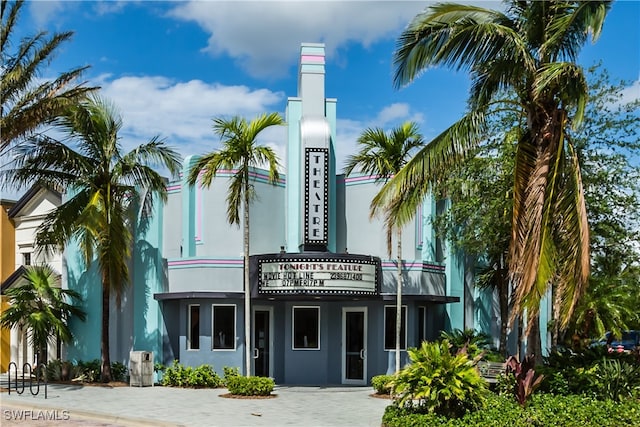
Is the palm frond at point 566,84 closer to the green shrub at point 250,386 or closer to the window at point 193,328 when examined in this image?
the green shrub at point 250,386

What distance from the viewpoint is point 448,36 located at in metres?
13.0

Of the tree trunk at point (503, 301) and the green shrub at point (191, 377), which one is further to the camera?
the tree trunk at point (503, 301)

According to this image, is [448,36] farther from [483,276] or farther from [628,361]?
[483,276]

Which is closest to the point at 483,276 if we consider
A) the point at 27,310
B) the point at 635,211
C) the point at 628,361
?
the point at 635,211

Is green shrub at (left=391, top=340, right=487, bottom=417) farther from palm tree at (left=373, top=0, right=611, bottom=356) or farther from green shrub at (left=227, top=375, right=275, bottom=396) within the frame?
green shrub at (left=227, top=375, right=275, bottom=396)

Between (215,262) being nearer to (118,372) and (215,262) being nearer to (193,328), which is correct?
(193,328)

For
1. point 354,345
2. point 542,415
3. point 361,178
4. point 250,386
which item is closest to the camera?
point 542,415

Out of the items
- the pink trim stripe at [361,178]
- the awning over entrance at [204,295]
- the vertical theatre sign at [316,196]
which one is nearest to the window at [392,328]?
the vertical theatre sign at [316,196]

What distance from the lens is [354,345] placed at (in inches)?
853

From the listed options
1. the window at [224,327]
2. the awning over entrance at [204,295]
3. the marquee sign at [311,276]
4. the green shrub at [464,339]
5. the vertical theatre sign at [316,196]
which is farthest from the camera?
the green shrub at [464,339]

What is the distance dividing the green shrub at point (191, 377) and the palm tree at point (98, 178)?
2.03m

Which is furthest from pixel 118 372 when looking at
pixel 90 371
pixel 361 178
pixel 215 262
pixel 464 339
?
pixel 464 339

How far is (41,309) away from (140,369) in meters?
4.20

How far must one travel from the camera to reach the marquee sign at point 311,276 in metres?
20.0
